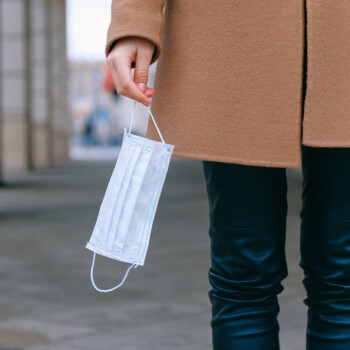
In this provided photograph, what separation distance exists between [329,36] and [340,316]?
61 centimetres

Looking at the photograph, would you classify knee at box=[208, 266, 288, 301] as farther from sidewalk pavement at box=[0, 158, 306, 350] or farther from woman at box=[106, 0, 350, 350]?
sidewalk pavement at box=[0, 158, 306, 350]

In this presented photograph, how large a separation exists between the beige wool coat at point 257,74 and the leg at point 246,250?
63 millimetres

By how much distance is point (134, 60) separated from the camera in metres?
1.92

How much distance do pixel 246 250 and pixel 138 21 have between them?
0.53m

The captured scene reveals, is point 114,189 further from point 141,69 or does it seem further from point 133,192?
point 141,69

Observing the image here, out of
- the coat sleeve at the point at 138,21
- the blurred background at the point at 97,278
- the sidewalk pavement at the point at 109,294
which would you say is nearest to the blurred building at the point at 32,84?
the blurred background at the point at 97,278

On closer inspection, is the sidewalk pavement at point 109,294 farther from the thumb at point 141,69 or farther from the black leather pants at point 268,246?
the thumb at point 141,69

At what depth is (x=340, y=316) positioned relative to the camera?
6.48 feet

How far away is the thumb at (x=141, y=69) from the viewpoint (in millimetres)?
1911

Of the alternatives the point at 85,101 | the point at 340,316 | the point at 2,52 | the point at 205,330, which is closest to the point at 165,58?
the point at 340,316

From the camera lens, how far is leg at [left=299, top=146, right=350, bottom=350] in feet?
6.26

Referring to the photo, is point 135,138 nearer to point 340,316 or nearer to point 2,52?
point 340,316

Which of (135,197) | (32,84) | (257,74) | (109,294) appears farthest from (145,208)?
(32,84)

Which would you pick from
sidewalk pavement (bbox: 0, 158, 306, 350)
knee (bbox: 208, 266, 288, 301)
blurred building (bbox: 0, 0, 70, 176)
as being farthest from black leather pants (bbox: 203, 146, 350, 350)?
blurred building (bbox: 0, 0, 70, 176)
